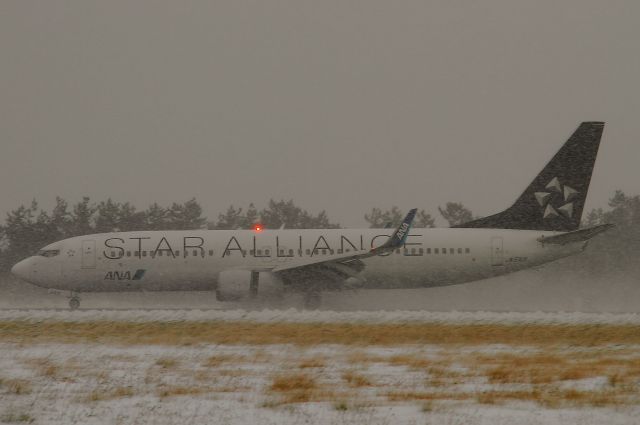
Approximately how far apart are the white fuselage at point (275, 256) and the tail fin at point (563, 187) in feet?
2.12

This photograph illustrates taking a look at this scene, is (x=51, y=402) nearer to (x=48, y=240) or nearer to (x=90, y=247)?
(x=90, y=247)

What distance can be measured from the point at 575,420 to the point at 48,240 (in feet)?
Result: 165

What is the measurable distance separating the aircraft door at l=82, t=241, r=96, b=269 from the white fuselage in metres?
0.03

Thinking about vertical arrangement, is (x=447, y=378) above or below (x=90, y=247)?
below

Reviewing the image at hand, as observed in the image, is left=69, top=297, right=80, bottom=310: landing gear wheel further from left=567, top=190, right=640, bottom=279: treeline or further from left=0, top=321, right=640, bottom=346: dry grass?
left=567, top=190, right=640, bottom=279: treeline

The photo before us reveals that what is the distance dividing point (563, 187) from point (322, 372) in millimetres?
19484

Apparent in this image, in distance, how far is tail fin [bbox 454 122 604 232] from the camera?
2908 cm

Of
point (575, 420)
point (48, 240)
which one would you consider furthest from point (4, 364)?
point (48, 240)

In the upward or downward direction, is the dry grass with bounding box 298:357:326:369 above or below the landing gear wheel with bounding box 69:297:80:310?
below

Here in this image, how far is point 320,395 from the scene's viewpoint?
9.73m

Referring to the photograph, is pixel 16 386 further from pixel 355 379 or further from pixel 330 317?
pixel 330 317

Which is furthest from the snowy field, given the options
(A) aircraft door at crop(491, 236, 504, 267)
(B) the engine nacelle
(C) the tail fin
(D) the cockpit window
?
(D) the cockpit window

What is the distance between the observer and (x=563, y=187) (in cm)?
2908

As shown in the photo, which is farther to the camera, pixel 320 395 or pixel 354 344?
pixel 354 344
